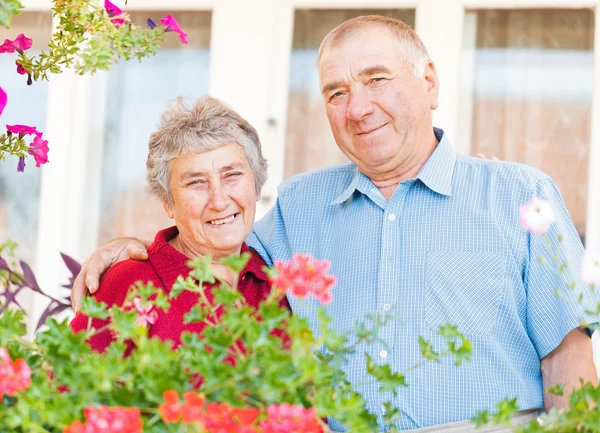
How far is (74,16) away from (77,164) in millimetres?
2525

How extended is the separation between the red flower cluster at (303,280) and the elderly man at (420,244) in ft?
3.01

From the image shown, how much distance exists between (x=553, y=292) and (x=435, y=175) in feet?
1.30

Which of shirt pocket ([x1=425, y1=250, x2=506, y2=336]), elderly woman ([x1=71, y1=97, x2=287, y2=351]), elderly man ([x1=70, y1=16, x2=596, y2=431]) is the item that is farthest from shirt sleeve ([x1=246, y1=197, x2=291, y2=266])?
shirt pocket ([x1=425, y1=250, x2=506, y2=336])

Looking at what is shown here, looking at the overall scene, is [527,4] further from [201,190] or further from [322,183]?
[201,190]

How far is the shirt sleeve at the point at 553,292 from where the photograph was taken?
1.80m

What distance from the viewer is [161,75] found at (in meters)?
3.79

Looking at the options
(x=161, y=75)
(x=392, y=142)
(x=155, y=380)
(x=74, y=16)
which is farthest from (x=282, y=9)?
(x=155, y=380)

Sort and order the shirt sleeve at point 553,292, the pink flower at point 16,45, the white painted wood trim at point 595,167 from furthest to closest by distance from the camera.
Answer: the white painted wood trim at point 595,167 → the shirt sleeve at point 553,292 → the pink flower at point 16,45

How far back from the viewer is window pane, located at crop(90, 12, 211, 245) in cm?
375

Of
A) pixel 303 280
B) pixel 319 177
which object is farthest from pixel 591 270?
pixel 319 177

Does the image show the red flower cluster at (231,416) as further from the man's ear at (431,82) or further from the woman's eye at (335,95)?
the man's ear at (431,82)

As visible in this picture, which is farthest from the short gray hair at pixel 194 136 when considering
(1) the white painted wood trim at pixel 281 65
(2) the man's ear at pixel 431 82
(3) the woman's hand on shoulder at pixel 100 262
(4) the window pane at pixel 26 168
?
(4) the window pane at pixel 26 168

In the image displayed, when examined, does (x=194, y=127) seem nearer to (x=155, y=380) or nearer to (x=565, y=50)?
(x=155, y=380)

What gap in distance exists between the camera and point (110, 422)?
0.82 metres
